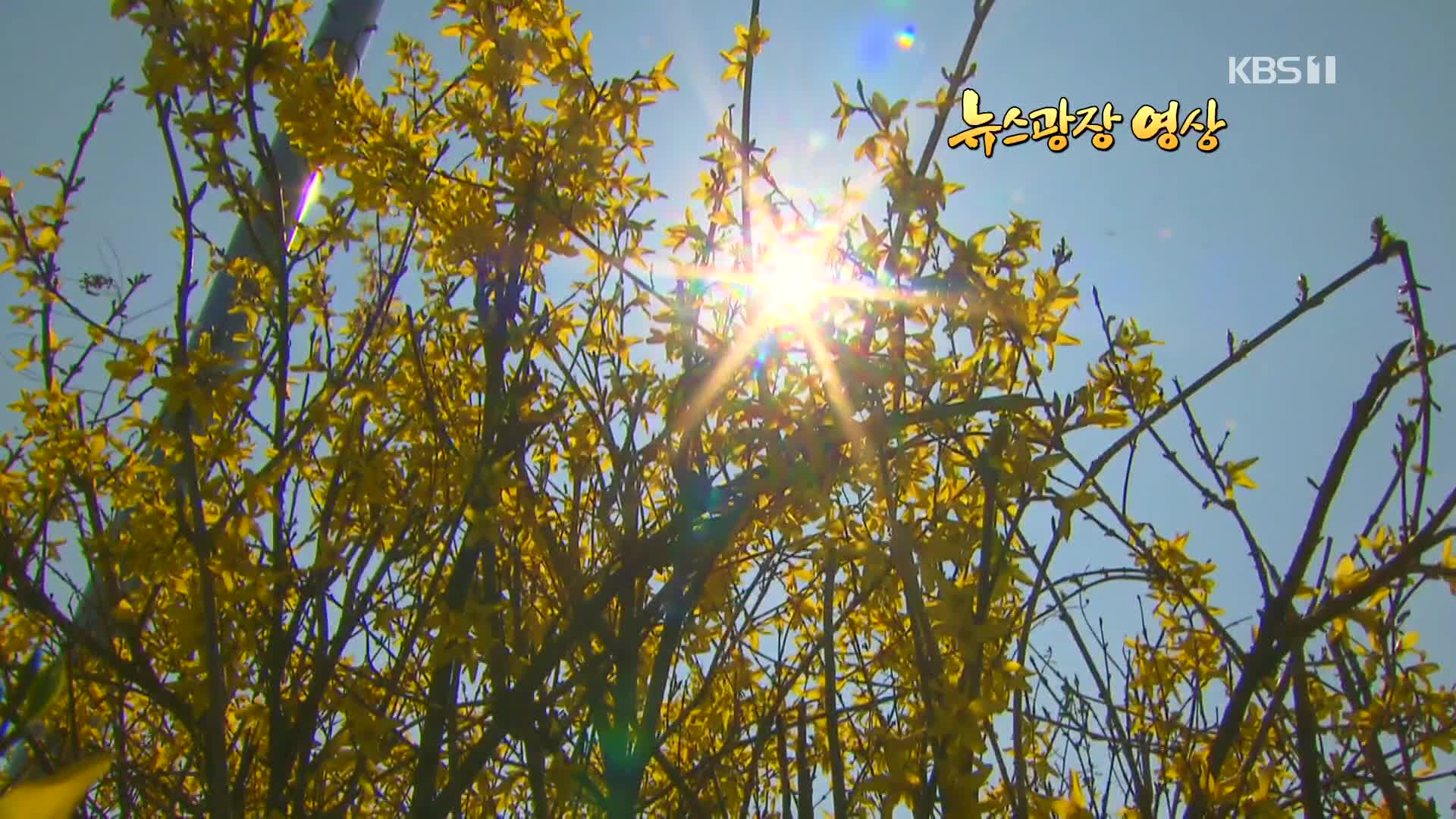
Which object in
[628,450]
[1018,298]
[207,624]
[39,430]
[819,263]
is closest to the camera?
[207,624]

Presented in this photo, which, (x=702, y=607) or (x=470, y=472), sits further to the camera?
(x=702, y=607)

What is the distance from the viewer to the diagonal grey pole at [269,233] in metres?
2.17

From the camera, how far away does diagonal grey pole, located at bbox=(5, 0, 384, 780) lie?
2170 millimetres

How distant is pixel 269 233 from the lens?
2373 millimetres

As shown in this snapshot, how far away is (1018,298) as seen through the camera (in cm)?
169

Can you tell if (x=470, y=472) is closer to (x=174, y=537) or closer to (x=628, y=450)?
(x=628, y=450)

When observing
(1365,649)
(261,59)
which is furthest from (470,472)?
(1365,649)

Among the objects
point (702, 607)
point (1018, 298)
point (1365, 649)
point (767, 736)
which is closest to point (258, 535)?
point (702, 607)

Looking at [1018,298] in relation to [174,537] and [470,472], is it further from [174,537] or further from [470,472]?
[174,537]

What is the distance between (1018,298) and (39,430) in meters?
2.39

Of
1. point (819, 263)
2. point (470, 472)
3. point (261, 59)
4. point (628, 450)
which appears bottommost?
point (470, 472)

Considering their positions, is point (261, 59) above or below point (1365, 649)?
above

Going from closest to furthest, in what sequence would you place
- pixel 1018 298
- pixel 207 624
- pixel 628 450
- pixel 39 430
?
pixel 207 624, pixel 1018 298, pixel 628 450, pixel 39 430

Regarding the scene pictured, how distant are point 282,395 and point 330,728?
2.59 ft
